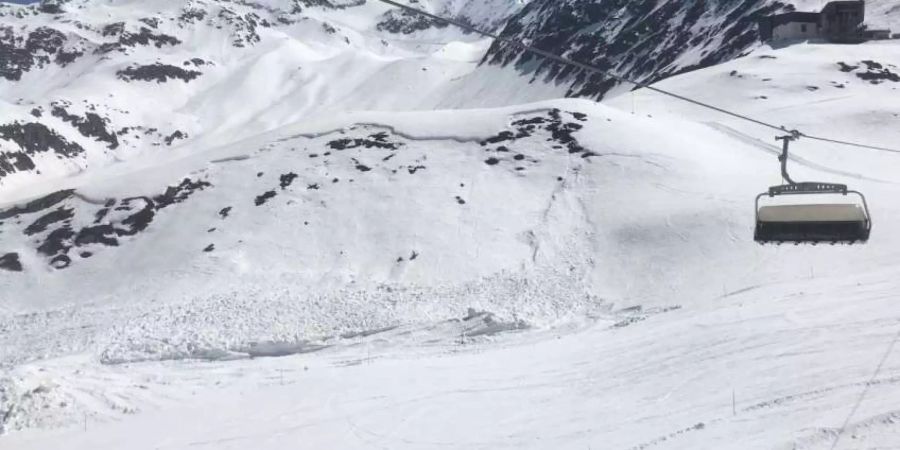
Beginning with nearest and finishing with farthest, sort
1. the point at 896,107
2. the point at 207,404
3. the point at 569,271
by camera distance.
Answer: the point at 207,404 < the point at 569,271 < the point at 896,107

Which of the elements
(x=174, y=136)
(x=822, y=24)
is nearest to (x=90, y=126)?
(x=174, y=136)

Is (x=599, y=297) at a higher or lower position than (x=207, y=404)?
lower

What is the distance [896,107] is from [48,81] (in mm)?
156889

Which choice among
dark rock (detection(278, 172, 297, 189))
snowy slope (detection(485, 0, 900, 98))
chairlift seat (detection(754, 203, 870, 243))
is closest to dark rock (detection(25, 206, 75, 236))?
dark rock (detection(278, 172, 297, 189))

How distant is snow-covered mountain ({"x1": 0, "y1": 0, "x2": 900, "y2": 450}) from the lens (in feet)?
57.0

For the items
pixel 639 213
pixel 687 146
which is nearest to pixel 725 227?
pixel 639 213

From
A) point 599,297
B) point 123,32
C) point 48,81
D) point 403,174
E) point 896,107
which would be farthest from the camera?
point 123,32

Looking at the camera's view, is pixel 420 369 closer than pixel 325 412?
No

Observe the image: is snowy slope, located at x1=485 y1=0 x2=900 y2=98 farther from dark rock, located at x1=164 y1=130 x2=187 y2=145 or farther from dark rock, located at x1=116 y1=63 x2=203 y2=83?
dark rock, located at x1=116 y1=63 x2=203 y2=83

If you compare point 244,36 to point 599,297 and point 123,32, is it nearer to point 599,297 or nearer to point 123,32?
point 123,32

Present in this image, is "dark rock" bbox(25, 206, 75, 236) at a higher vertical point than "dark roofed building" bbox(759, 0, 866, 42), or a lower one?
higher

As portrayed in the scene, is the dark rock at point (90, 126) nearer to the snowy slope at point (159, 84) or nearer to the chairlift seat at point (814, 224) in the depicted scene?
the snowy slope at point (159, 84)

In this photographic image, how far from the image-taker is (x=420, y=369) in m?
21.8

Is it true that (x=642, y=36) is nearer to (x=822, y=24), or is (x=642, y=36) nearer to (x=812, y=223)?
(x=822, y=24)
